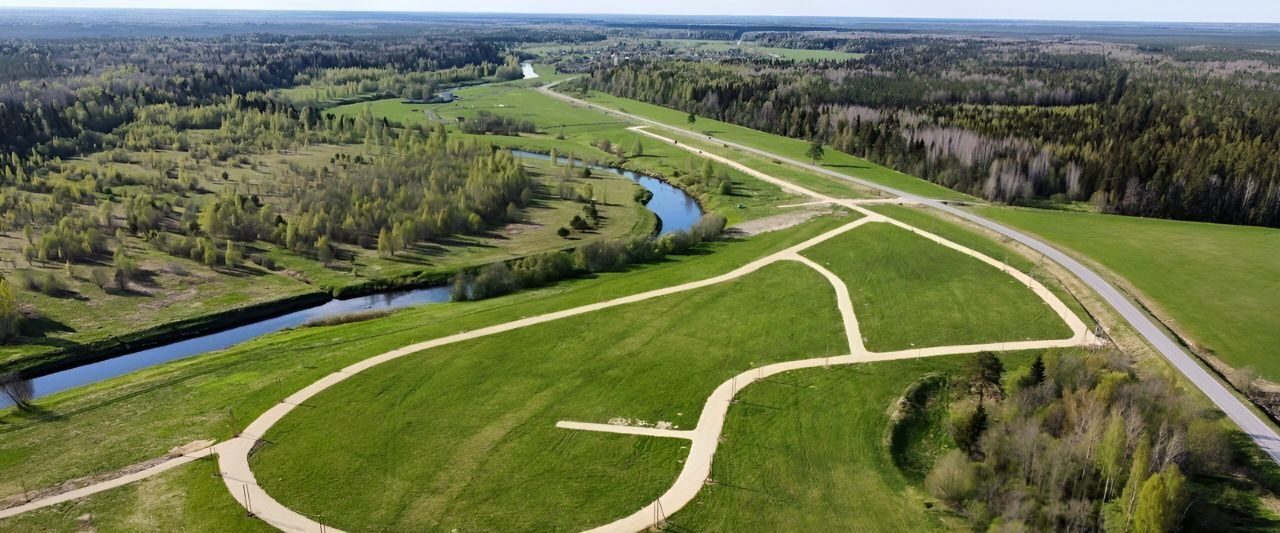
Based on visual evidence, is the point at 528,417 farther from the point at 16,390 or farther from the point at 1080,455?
the point at 16,390

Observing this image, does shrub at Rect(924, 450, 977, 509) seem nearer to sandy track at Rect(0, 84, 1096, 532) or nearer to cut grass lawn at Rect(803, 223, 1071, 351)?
sandy track at Rect(0, 84, 1096, 532)

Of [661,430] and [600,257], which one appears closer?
[661,430]

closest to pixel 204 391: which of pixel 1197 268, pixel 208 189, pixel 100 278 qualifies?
pixel 100 278

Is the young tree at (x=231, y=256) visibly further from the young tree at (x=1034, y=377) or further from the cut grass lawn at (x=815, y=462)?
the young tree at (x=1034, y=377)

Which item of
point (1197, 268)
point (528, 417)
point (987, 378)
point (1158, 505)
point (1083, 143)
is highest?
point (1083, 143)

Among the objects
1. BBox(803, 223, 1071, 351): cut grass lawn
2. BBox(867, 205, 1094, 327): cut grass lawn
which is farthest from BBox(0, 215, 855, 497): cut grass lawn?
BBox(867, 205, 1094, 327): cut grass lawn

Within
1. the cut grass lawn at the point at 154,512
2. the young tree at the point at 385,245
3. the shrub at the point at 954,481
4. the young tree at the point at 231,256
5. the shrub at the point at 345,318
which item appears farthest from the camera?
the young tree at the point at 385,245

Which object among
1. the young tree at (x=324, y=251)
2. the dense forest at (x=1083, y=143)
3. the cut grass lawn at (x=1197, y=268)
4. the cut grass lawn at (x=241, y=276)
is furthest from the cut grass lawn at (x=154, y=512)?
the dense forest at (x=1083, y=143)
